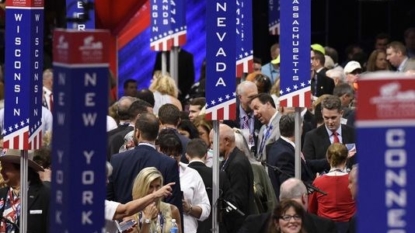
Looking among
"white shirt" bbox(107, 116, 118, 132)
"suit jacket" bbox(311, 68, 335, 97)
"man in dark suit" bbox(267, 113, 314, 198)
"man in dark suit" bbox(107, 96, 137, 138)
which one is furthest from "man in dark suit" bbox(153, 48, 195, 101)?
"man in dark suit" bbox(267, 113, 314, 198)

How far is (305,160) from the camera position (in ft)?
52.2

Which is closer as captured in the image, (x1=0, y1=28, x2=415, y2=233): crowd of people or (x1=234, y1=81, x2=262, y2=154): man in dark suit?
(x1=0, y1=28, x2=415, y2=233): crowd of people

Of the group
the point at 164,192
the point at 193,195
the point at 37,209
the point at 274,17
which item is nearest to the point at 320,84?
the point at 274,17

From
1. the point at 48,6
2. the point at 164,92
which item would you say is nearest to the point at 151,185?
the point at 164,92

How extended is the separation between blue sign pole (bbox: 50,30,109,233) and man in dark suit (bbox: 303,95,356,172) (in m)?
7.94

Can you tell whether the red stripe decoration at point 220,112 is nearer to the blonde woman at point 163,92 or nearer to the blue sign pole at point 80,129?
the blonde woman at point 163,92

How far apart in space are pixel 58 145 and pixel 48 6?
491 inches

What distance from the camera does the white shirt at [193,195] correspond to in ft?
44.9

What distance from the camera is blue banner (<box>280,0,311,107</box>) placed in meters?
15.3

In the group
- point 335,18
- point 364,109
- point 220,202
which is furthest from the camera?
point 335,18

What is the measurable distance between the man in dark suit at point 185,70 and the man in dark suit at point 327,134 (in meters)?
8.40

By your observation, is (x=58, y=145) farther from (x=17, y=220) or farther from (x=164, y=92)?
(x=164, y=92)

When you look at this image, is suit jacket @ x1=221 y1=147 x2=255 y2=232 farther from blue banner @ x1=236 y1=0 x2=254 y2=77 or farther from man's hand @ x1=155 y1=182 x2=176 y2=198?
blue banner @ x1=236 y1=0 x2=254 y2=77

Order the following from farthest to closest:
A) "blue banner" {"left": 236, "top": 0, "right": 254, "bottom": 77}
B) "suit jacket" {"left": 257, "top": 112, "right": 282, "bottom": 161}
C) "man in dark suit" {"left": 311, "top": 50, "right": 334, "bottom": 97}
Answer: "man in dark suit" {"left": 311, "top": 50, "right": 334, "bottom": 97} → "blue banner" {"left": 236, "top": 0, "right": 254, "bottom": 77} → "suit jacket" {"left": 257, "top": 112, "right": 282, "bottom": 161}
